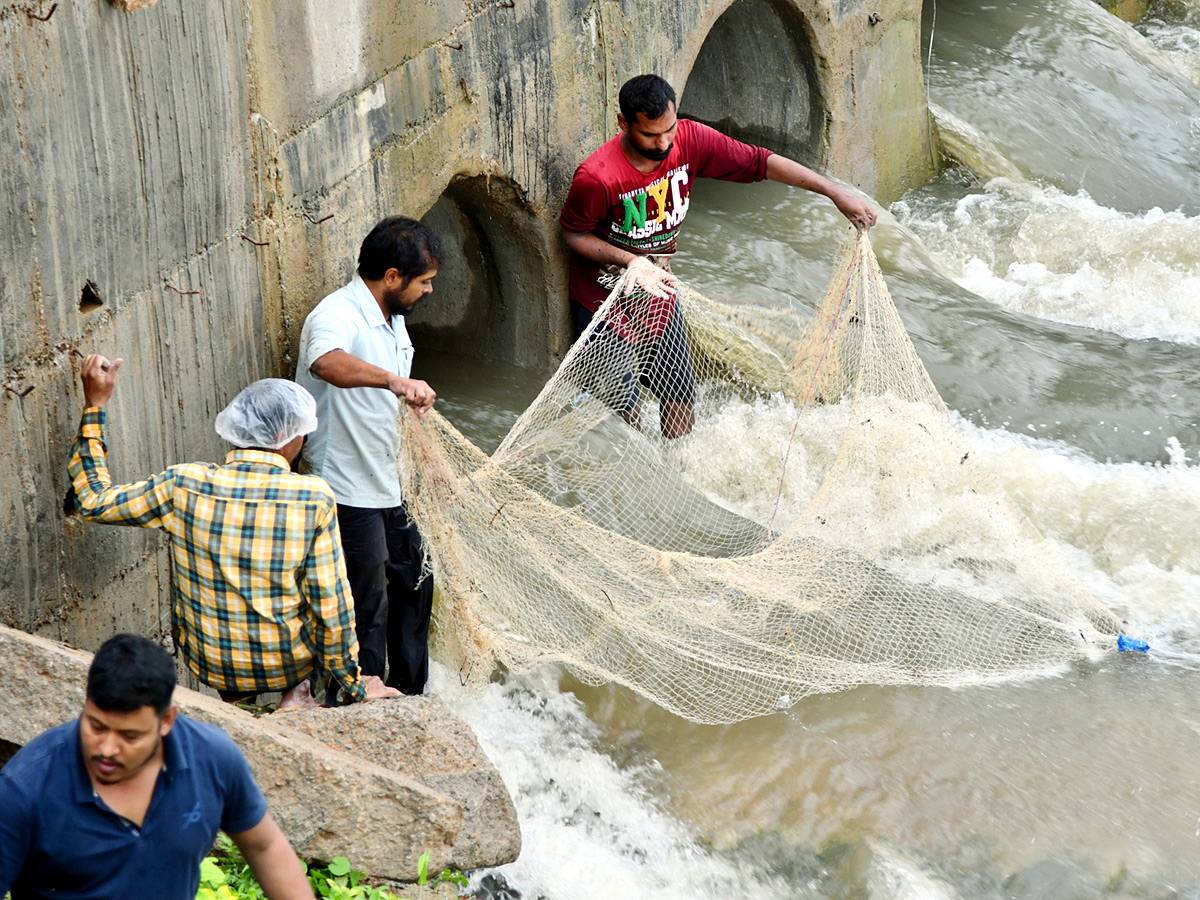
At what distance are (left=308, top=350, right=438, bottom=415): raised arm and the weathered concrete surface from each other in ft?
3.11

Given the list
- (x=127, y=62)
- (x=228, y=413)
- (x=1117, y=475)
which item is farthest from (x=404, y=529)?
(x=1117, y=475)

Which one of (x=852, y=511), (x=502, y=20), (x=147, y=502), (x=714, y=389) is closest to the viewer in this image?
(x=147, y=502)

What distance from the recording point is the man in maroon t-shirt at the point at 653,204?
5.50m

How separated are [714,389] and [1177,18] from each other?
1142 cm

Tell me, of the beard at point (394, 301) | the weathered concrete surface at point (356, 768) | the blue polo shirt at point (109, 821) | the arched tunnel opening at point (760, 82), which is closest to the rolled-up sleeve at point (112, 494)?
the weathered concrete surface at point (356, 768)

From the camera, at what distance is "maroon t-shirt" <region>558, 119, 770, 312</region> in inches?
224

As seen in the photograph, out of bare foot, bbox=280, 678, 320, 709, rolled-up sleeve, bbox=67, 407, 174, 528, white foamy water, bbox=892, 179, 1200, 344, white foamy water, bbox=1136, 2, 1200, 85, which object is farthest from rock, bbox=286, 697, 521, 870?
white foamy water, bbox=1136, 2, 1200, 85

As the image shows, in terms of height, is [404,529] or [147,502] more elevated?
[147,502]

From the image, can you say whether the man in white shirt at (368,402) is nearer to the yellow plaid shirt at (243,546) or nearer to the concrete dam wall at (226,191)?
the concrete dam wall at (226,191)

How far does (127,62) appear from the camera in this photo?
3.76 metres

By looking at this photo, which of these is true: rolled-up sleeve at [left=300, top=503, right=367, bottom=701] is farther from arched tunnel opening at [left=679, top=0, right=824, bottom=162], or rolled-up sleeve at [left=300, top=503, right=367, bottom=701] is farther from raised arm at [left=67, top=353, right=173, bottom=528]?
arched tunnel opening at [left=679, top=0, right=824, bottom=162]

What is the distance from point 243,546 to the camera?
11.6ft

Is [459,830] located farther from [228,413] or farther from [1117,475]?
[1117,475]

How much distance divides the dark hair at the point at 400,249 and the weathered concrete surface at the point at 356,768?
4.70 feet
